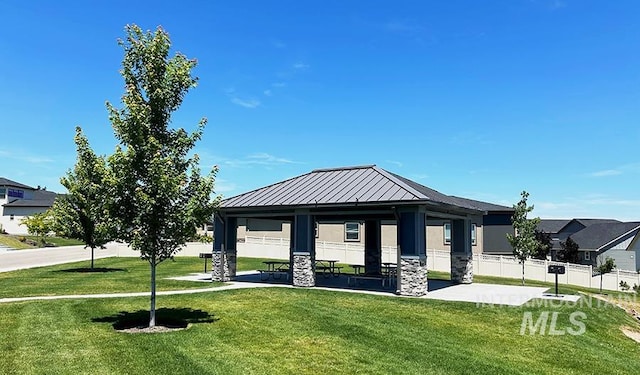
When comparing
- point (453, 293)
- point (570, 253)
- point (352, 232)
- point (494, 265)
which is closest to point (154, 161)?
point (453, 293)

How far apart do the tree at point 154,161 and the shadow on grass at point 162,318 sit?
0.76 m

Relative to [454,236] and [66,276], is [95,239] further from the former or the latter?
[454,236]

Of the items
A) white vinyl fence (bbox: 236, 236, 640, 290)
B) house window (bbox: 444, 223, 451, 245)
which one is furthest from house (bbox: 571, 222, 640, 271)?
house window (bbox: 444, 223, 451, 245)

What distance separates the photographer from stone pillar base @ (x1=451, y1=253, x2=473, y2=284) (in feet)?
71.3

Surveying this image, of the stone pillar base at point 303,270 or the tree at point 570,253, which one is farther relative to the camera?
the tree at point 570,253

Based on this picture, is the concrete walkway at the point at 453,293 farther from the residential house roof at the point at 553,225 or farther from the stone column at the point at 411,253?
the residential house roof at the point at 553,225

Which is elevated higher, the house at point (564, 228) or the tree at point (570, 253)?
the house at point (564, 228)

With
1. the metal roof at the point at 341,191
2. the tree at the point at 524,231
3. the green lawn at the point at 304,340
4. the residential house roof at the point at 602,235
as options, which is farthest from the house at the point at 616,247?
the green lawn at the point at 304,340

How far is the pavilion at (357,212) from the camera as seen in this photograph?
55.2 feet

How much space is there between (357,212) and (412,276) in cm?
363

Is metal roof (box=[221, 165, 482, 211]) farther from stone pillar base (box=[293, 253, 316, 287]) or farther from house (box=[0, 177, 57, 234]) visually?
house (box=[0, 177, 57, 234])

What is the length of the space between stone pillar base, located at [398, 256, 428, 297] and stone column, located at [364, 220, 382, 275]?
272 inches

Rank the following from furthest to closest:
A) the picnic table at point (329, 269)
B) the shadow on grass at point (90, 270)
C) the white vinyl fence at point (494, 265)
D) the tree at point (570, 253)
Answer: the tree at point (570, 253) → the white vinyl fence at point (494, 265) → the shadow on grass at point (90, 270) → the picnic table at point (329, 269)

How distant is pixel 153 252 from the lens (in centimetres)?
1147
